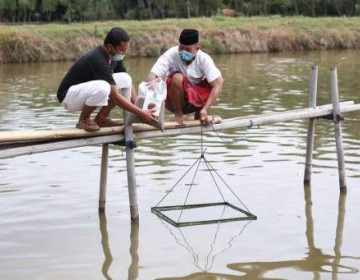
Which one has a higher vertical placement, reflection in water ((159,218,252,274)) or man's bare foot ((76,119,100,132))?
man's bare foot ((76,119,100,132))

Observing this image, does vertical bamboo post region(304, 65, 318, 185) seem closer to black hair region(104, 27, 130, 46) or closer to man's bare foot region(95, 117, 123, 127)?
man's bare foot region(95, 117, 123, 127)

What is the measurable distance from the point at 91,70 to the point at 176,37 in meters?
29.0

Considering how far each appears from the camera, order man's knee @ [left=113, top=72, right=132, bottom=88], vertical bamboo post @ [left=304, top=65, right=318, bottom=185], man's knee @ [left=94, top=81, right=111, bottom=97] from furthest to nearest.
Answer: vertical bamboo post @ [left=304, top=65, right=318, bottom=185], man's knee @ [left=113, top=72, right=132, bottom=88], man's knee @ [left=94, top=81, right=111, bottom=97]

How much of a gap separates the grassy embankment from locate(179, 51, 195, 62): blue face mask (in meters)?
24.6

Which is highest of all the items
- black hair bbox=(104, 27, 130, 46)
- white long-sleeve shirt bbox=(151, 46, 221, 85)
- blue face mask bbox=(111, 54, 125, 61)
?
black hair bbox=(104, 27, 130, 46)

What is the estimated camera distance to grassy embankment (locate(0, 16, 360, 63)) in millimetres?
31422

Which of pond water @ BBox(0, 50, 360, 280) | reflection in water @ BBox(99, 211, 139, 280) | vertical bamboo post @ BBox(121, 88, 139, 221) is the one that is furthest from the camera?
vertical bamboo post @ BBox(121, 88, 139, 221)

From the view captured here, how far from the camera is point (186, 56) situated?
7551 mm

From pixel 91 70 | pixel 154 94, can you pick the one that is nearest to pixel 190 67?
pixel 154 94

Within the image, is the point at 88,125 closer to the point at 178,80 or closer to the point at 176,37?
the point at 178,80

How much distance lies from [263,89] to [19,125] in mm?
8275

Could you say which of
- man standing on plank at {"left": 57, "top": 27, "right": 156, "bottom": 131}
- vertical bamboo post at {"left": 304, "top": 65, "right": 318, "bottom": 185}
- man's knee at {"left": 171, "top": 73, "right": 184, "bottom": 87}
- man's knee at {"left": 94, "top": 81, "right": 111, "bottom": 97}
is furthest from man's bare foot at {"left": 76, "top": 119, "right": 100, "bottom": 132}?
vertical bamboo post at {"left": 304, "top": 65, "right": 318, "bottom": 185}

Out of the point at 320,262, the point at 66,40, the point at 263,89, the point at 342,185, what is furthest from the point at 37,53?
the point at 320,262

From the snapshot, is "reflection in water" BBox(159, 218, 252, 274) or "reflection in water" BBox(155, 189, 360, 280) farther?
"reflection in water" BBox(159, 218, 252, 274)
